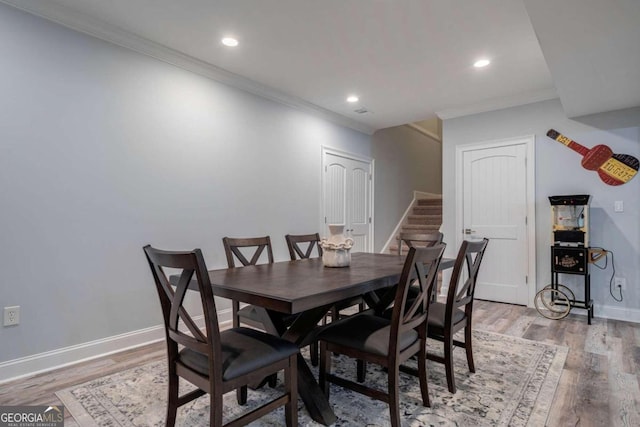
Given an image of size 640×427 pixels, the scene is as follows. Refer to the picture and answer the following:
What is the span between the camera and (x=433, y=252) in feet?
5.54

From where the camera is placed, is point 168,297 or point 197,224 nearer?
point 168,297

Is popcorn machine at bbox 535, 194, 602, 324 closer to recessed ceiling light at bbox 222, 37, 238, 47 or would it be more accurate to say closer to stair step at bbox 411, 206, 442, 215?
stair step at bbox 411, 206, 442, 215

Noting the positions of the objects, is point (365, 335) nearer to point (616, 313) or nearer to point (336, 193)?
point (336, 193)

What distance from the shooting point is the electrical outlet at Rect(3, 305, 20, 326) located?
7.29 ft

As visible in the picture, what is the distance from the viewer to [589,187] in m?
3.78

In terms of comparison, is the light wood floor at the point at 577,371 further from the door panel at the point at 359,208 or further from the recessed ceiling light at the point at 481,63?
the recessed ceiling light at the point at 481,63

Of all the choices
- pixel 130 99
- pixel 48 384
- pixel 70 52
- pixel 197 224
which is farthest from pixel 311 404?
pixel 70 52

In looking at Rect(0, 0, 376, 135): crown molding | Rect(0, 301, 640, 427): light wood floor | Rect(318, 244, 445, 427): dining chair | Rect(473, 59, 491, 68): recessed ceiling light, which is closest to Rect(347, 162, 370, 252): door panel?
Rect(0, 0, 376, 135): crown molding

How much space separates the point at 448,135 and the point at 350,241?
3.15 metres

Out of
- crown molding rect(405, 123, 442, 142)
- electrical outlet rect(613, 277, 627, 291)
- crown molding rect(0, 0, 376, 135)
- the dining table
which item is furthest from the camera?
crown molding rect(405, 123, 442, 142)

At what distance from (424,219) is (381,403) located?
4864mm

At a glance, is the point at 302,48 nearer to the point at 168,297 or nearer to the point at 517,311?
the point at 168,297

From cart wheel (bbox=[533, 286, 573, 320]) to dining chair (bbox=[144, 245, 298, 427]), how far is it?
3.31 m

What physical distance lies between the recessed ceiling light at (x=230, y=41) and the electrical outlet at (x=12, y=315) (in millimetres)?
2411
